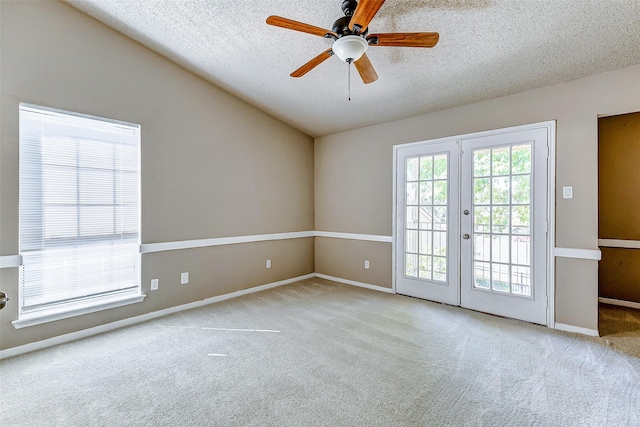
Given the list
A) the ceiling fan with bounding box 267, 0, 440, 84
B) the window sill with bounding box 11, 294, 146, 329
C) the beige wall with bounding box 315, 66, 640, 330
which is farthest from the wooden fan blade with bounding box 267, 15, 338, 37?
the window sill with bounding box 11, 294, 146, 329

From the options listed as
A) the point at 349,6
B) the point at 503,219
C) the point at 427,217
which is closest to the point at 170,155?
the point at 349,6

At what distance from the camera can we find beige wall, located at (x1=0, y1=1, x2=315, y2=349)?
8.54ft

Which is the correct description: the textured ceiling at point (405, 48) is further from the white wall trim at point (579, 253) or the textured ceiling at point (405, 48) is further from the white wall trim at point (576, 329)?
the white wall trim at point (576, 329)

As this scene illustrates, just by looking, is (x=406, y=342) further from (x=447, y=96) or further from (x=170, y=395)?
(x=447, y=96)

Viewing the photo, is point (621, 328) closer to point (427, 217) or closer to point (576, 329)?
point (576, 329)

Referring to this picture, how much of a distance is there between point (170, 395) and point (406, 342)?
198cm

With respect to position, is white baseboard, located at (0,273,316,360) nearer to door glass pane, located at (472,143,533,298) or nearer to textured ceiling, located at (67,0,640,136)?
textured ceiling, located at (67,0,640,136)

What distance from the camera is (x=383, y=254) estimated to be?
453 centimetres

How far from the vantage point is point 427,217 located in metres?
4.08

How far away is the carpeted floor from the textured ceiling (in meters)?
2.59

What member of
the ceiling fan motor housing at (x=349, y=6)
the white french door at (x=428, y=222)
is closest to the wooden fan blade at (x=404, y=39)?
the ceiling fan motor housing at (x=349, y=6)

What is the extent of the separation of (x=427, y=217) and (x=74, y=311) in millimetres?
4057

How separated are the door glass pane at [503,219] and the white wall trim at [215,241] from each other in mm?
2704

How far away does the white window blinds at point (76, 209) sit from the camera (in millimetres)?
2713
